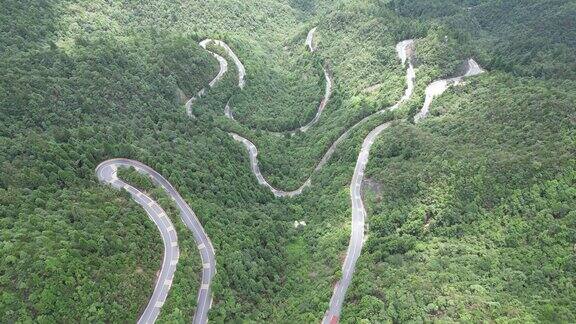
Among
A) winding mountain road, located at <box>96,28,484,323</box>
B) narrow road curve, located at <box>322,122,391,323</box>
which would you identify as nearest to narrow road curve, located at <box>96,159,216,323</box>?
winding mountain road, located at <box>96,28,484,323</box>

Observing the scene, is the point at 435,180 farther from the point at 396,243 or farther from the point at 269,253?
the point at 269,253

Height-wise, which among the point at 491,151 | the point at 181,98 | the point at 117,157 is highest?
the point at 181,98

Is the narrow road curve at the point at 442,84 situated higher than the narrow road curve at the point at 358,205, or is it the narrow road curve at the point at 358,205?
the narrow road curve at the point at 442,84

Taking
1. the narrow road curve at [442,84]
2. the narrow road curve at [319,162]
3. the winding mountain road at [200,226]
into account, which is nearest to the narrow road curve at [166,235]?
the winding mountain road at [200,226]

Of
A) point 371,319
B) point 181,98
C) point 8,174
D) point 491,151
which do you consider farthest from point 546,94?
point 8,174

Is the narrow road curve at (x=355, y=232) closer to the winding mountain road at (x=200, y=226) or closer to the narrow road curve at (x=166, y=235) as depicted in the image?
the winding mountain road at (x=200, y=226)
